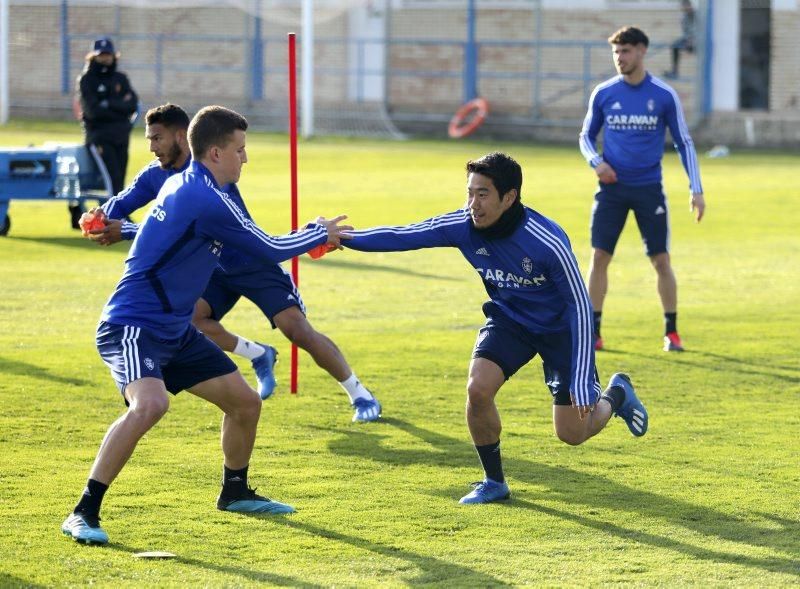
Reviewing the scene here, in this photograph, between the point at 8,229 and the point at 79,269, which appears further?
the point at 8,229

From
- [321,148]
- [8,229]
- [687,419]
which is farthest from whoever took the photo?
[321,148]

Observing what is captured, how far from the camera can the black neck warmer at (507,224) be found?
7.36m

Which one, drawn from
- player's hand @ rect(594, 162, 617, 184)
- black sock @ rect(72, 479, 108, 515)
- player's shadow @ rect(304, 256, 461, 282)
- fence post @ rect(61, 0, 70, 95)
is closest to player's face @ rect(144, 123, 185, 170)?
black sock @ rect(72, 479, 108, 515)

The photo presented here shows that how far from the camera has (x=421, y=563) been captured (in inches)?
261

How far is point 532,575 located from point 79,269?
10.7 metres

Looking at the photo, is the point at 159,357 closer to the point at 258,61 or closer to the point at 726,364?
the point at 726,364

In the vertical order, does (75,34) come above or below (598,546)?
above

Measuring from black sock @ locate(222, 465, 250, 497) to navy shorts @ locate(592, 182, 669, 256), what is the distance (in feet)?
17.7

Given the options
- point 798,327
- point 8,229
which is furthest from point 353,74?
point 798,327

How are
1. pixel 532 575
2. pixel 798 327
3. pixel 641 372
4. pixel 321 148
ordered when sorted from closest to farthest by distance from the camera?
pixel 532 575
pixel 641 372
pixel 798 327
pixel 321 148

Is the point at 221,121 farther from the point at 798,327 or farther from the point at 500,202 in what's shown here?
the point at 798,327

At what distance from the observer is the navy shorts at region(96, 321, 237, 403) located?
684 centimetres

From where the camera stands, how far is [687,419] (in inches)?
380

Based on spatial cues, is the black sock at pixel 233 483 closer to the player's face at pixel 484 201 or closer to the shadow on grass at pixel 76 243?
the player's face at pixel 484 201
